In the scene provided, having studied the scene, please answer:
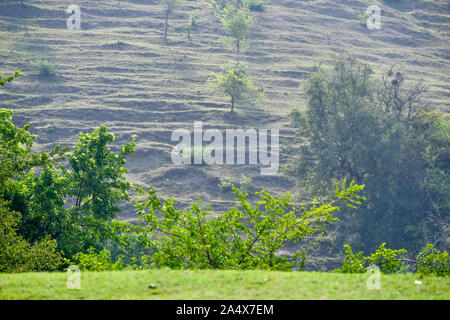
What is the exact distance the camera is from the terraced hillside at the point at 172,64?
1566 inches

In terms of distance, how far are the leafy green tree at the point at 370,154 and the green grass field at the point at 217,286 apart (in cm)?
2427

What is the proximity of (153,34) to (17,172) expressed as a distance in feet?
149

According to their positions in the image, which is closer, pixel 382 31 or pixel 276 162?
pixel 276 162

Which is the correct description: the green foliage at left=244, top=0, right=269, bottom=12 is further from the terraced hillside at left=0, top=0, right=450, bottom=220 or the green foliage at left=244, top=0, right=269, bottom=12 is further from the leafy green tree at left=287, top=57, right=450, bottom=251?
the leafy green tree at left=287, top=57, right=450, bottom=251

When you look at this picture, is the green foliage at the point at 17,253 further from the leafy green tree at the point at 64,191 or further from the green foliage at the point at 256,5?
the green foliage at the point at 256,5

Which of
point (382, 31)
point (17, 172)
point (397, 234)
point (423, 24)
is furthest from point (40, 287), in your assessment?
point (423, 24)

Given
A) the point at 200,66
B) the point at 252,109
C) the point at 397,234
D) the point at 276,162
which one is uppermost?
the point at 200,66

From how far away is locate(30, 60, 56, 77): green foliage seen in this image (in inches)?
1877

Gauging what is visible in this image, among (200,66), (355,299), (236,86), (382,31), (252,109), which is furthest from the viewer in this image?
(382,31)

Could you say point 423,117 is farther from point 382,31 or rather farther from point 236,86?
point 382,31

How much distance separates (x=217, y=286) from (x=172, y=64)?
150 ft

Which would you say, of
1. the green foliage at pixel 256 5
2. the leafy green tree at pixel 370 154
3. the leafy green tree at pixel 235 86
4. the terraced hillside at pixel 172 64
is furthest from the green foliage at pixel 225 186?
the green foliage at pixel 256 5

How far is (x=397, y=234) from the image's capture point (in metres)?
32.2

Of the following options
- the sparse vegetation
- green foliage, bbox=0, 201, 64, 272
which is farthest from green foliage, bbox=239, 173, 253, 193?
green foliage, bbox=0, 201, 64, 272
